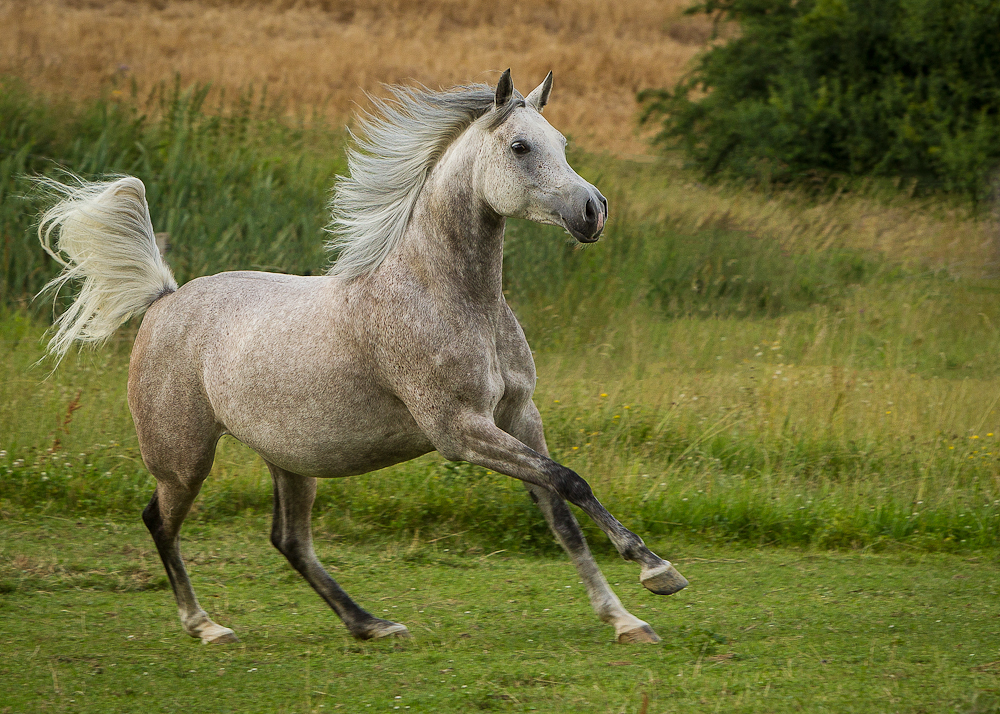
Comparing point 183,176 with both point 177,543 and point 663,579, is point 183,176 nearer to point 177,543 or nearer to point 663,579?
point 177,543

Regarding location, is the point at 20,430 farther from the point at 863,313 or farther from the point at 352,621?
the point at 863,313

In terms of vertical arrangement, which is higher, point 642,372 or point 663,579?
point 663,579

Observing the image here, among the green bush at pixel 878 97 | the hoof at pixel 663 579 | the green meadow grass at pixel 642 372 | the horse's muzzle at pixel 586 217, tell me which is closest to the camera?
the horse's muzzle at pixel 586 217

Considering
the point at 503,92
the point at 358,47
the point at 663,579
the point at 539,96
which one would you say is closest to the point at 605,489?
the point at 663,579


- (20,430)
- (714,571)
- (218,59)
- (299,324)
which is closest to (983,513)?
(714,571)

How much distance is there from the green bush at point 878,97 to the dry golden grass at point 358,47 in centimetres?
375

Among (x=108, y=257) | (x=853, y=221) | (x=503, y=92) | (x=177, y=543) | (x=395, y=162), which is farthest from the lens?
(x=853, y=221)

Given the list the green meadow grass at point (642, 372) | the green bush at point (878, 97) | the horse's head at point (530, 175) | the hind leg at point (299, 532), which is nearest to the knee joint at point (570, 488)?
the horse's head at point (530, 175)

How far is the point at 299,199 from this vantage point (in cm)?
1148

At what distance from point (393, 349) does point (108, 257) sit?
71.1 inches

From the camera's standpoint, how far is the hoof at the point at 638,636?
13.0 ft

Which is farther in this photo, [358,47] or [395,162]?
[358,47]

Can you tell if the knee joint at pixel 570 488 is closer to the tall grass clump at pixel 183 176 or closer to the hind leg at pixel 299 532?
the hind leg at pixel 299 532

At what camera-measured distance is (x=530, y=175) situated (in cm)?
353
